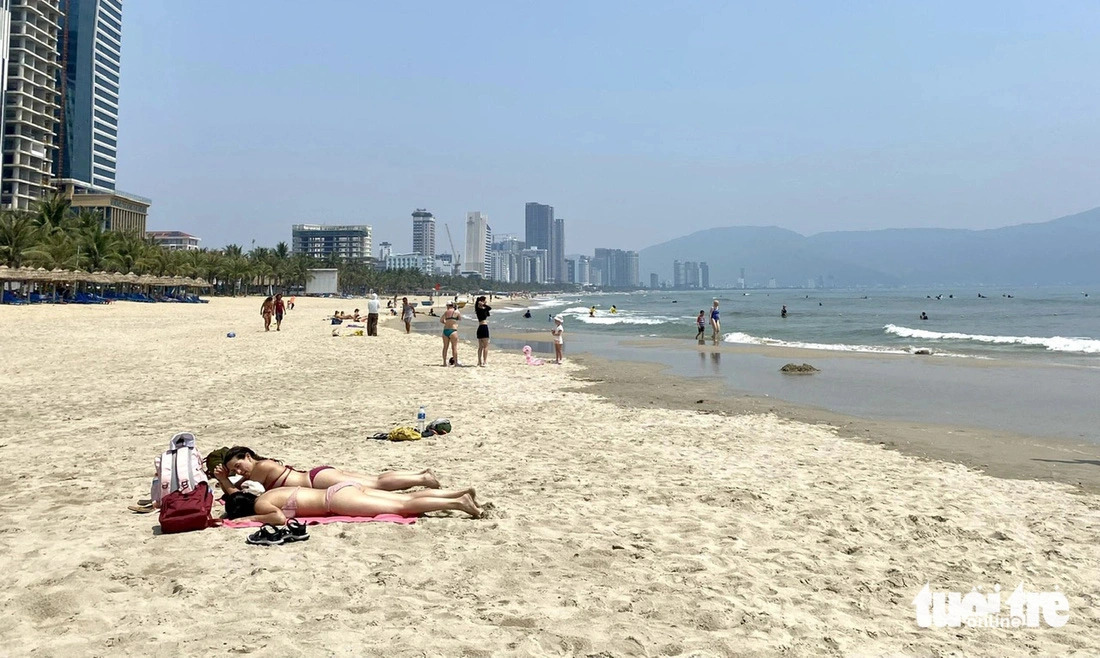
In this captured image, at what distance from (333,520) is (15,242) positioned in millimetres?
53527

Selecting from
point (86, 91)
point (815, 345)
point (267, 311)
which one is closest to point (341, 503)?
point (267, 311)

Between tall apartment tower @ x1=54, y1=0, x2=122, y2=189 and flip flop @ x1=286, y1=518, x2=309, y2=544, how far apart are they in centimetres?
14436

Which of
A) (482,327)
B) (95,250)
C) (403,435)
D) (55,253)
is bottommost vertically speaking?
(403,435)

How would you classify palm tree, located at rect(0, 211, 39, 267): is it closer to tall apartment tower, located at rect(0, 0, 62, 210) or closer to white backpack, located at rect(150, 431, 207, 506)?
tall apartment tower, located at rect(0, 0, 62, 210)

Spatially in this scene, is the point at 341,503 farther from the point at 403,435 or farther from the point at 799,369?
the point at 799,369

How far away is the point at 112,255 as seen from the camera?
60.9m

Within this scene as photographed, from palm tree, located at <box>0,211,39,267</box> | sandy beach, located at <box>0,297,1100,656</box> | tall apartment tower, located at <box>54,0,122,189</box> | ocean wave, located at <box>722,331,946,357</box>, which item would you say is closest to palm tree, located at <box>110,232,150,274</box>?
palm tree, located at <box>0,211,39,267</box>

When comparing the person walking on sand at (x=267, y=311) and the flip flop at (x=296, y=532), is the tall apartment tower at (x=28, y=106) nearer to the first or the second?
the person walking on sand at (x=267, y=311)

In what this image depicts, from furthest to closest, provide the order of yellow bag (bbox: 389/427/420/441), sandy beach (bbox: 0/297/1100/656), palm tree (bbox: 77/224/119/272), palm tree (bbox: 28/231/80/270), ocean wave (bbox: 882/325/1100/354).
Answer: palm tree (bbox: 77/224/119/272), palm tree (bbox: 28/231/80/270), ocean wave (bbox: 882/325/1100/354), yellow bag (bbox: 389/427/420/441), sandy beach (bbox: 0/297/1100/656)

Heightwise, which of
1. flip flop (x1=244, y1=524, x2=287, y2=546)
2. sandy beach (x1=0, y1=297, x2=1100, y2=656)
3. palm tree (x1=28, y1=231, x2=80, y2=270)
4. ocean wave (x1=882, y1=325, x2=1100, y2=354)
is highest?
palm tree (x1=28, y1=231, x2=80, y2=270)

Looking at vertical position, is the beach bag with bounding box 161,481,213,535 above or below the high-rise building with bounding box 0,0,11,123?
below

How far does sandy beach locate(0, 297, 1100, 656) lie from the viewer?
3.49m

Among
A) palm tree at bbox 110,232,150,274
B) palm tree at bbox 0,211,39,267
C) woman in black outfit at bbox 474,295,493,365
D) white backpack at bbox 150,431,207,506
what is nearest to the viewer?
white backpack at bbox 150,431,207,506

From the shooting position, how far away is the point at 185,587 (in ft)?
12.8
